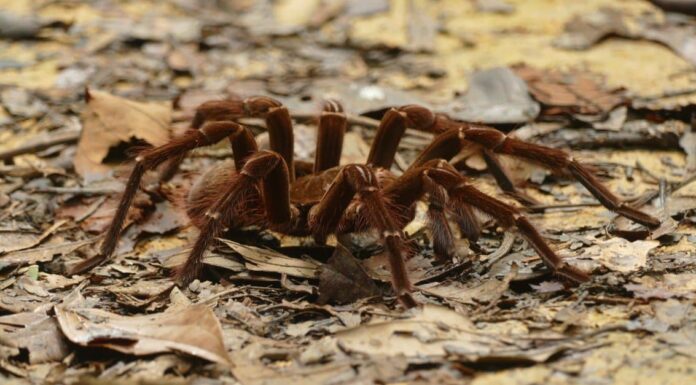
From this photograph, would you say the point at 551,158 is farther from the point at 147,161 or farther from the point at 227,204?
the point at 147,161

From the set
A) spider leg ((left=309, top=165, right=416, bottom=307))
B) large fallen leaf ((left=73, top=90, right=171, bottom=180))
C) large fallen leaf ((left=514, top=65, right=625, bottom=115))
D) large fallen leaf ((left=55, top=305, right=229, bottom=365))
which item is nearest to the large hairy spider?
spider leg ((left=309, top=165, right=416, bottom=307))

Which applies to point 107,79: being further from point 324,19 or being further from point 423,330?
point 423,330

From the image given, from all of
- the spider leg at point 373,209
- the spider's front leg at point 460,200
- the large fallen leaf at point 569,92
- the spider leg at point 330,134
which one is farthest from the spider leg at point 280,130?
the large fallen leaf at point 569,92

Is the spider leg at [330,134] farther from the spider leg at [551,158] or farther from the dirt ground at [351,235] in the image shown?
the spider leg at [551,158]

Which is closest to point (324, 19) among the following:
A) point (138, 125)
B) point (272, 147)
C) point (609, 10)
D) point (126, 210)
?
point (609, 10)

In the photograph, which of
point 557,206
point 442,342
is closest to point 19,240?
point 442,342
